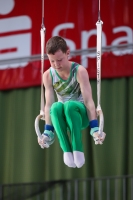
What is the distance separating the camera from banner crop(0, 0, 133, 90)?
5.69 metres

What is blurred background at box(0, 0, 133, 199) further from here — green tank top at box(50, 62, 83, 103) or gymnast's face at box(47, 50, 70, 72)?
gymnast's face at box(47, 50, 70, 72)

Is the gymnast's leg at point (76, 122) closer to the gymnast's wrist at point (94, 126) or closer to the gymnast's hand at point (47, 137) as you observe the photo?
the gymnast's wrist at point (94, 126)

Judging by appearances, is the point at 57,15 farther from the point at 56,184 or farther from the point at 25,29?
the point at 56,184

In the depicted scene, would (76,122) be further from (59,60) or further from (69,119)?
(59,60)

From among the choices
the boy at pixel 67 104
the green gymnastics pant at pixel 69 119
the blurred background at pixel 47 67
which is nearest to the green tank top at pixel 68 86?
the boy at pixel 67 104

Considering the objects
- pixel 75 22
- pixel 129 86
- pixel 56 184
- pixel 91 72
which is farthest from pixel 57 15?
pixel 56 184

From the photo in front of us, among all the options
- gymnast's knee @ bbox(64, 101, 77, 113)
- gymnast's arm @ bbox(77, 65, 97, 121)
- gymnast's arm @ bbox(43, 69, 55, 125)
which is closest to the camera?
gymnast's knee @ bbox(64, 101, 77, 113)

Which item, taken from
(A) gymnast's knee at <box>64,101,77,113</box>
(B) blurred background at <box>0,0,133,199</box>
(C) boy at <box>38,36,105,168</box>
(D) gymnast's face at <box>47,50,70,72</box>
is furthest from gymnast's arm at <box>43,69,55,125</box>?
(B) blurred background at <box>0,0,133,199</box>

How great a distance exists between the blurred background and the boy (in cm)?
227

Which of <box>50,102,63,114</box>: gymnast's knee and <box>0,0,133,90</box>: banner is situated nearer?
<box>50,102,63,114</box>: gymnast's knee

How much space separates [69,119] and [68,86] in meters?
0.25

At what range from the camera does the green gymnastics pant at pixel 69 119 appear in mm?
3201

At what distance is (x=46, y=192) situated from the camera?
5742mm

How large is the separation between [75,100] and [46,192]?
258 cm
